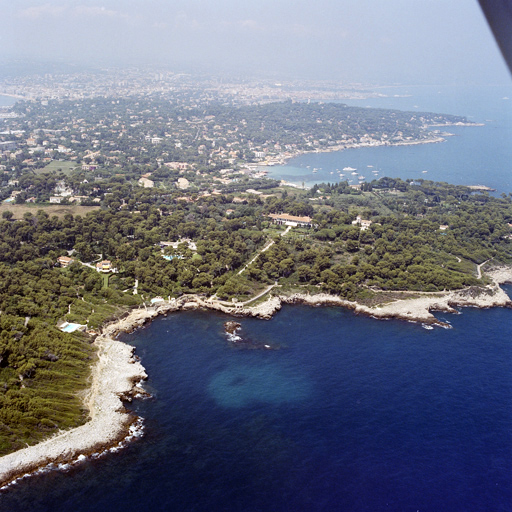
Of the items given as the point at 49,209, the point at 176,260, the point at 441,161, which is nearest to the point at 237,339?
the point at 176,260

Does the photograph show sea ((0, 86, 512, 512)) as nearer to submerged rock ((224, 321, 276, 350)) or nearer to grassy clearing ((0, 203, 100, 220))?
submerged rock ((224, 321, 276, 350))

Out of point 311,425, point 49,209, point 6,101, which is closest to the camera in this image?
point 311,425

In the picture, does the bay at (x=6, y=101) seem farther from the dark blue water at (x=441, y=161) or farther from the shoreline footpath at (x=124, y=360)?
the shoreline footpath at (x=124, y=360)

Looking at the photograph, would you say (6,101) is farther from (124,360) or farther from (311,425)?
(311,425)

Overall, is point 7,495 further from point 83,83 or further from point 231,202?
point 83,83

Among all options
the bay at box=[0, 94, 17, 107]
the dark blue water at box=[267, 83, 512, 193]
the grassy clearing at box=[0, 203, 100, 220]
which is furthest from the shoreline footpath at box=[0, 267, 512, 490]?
the bay at box=[0, 94, 17, 107]

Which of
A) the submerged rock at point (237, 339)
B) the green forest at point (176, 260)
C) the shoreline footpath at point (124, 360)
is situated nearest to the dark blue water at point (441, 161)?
the green forest at point (176, 260)

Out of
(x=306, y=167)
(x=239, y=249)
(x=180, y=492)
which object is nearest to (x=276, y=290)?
(x=239, y=249)
